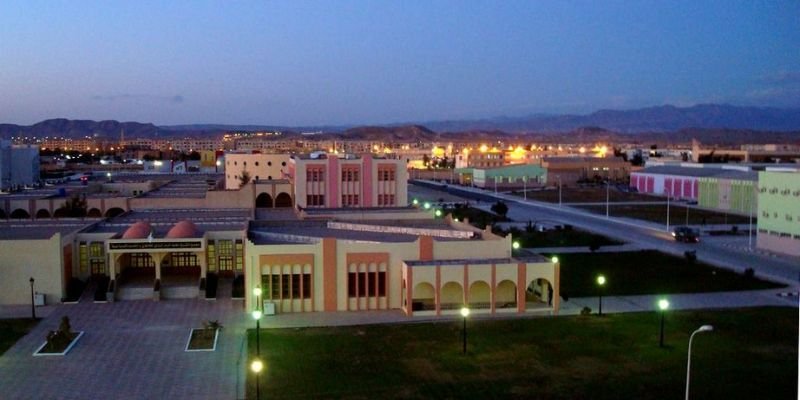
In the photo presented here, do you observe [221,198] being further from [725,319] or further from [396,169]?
Result: [725,319]

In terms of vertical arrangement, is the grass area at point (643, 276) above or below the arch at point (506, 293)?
below

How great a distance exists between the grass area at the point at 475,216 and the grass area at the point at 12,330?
3573cm

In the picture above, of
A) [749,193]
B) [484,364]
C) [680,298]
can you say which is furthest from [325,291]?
[749,193]

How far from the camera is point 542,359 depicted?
23.3 metres

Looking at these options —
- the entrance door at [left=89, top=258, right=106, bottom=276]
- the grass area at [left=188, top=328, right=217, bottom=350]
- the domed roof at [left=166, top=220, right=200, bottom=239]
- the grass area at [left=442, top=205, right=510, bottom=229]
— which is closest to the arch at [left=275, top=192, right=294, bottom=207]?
the grass area at [left=442, top=205, right=510, bottom=229]

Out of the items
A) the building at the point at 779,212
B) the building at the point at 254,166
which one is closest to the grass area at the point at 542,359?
the building at the point at 779,212

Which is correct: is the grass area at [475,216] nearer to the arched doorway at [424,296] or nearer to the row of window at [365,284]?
the arched doorway at [424,296]

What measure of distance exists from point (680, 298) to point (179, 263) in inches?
895

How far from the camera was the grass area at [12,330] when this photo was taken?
2509cm

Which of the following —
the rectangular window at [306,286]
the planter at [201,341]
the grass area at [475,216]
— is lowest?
the planter at [201,341]

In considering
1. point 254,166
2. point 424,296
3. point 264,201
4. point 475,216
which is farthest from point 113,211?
point 475,216

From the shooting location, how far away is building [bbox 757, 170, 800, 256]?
141 ft

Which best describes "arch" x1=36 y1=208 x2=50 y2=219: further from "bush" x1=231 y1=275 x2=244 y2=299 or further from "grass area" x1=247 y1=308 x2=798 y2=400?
"grass area" x1=247 y1=308 x2=798 y2=400

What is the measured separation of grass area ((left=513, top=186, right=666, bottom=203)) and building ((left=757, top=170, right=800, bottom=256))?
36.0m
